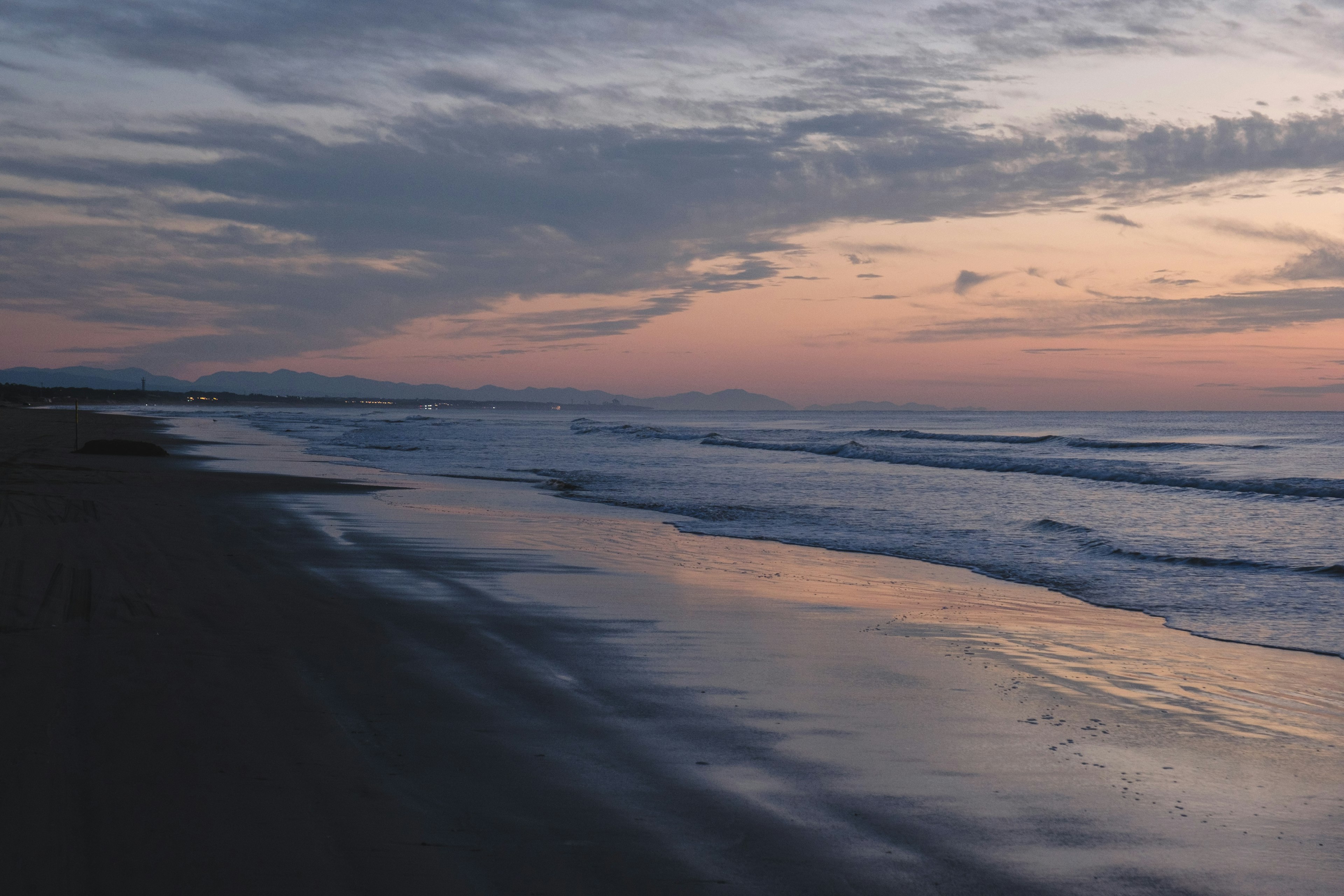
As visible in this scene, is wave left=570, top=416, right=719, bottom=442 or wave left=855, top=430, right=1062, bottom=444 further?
wave left=570, top=416, right=719, bottom=442

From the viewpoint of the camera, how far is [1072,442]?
178 ft

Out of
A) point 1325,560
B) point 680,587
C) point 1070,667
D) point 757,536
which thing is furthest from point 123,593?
point 1325,560

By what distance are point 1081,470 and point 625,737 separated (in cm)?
2972

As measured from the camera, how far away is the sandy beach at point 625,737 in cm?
350

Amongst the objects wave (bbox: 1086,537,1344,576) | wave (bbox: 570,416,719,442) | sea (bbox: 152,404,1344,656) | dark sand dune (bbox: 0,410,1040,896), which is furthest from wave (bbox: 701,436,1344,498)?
dark sand dune (bbox: 0,410,1040,896)

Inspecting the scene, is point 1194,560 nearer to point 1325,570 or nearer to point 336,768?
point 1325,570

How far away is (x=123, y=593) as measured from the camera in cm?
779

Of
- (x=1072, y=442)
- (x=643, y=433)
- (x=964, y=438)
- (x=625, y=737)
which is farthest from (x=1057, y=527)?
(x=643, y=433)

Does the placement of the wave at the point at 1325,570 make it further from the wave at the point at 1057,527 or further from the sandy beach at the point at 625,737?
the sandy beach at the point at 625,737

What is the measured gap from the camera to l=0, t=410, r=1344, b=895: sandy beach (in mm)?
3498

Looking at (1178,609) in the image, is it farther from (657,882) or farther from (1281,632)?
(657,882)

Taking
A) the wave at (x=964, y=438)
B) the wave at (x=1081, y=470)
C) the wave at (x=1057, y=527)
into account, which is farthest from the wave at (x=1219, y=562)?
the wave at (x=964, y=438)

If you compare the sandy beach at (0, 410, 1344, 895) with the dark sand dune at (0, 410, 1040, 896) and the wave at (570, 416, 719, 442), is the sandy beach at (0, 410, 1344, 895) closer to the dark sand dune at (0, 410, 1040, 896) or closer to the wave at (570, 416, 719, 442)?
the dark sand dune at (0, 410, 1040, 896)

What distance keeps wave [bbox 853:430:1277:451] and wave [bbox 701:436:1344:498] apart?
464 inches
